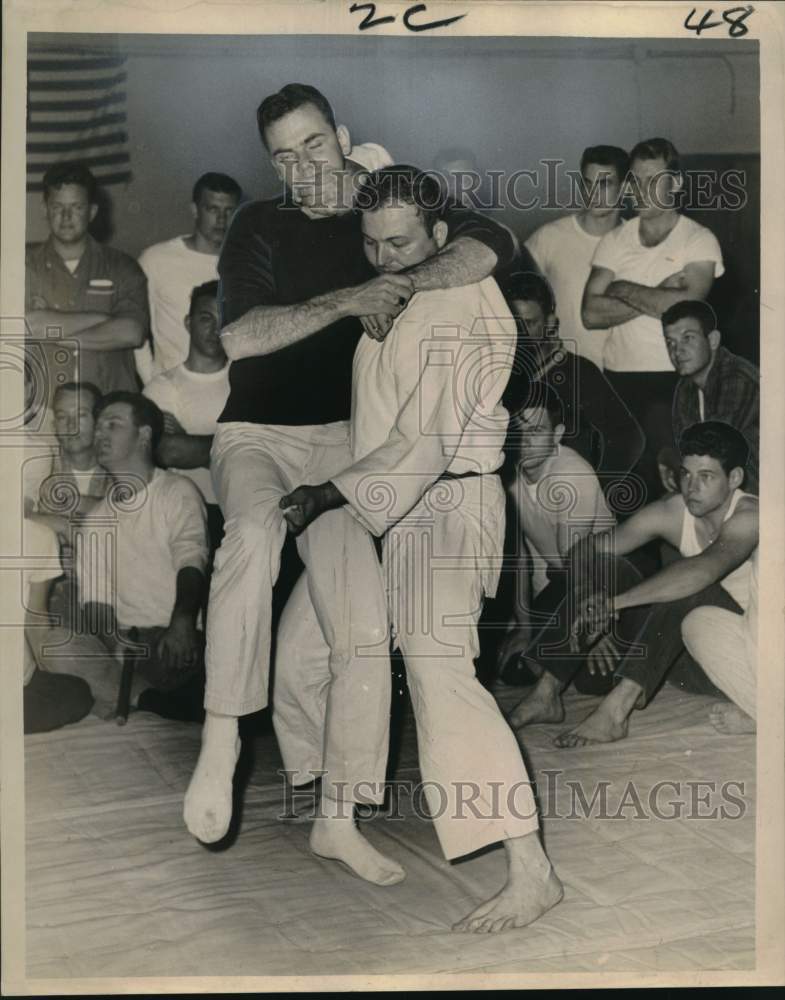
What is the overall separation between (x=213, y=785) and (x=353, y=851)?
1.46 ft

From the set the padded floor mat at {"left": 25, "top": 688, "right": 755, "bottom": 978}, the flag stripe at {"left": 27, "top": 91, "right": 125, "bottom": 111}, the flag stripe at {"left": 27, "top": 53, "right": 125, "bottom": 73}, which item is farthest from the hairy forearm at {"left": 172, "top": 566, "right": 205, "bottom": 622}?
the flag stripe at {"left": 27, "top": 53, "right": 125, "bottom": 73}

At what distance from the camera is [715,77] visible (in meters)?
3.65

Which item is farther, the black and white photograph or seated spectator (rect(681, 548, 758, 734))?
seated spectator (rect(681, 548, 758, 734))

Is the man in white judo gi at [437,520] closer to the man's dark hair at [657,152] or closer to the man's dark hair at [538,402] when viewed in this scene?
the man's dark hair at [538,402]

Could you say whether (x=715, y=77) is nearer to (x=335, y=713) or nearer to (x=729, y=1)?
(x=729, y=1)

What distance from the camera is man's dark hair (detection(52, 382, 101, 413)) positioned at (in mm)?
3555

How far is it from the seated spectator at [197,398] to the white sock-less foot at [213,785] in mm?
546

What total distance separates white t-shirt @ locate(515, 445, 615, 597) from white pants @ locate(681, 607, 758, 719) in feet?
1.32

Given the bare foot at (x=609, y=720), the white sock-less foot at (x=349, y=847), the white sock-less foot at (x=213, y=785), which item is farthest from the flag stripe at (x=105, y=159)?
the bare foot at (x=609, y=720)

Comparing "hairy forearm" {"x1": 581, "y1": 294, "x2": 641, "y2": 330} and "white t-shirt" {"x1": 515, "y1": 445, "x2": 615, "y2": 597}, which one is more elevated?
"hairy forearm" {"x1": 581, "y1": 294, "x2": 641, "y2": 330}

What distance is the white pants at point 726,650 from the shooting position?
3.61m

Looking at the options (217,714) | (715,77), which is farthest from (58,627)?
(715,77)

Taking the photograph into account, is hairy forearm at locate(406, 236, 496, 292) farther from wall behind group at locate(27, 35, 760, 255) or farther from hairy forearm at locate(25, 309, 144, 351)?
hairy forearm at locate(25, 309, 144, 351)

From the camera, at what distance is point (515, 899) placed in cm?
349
